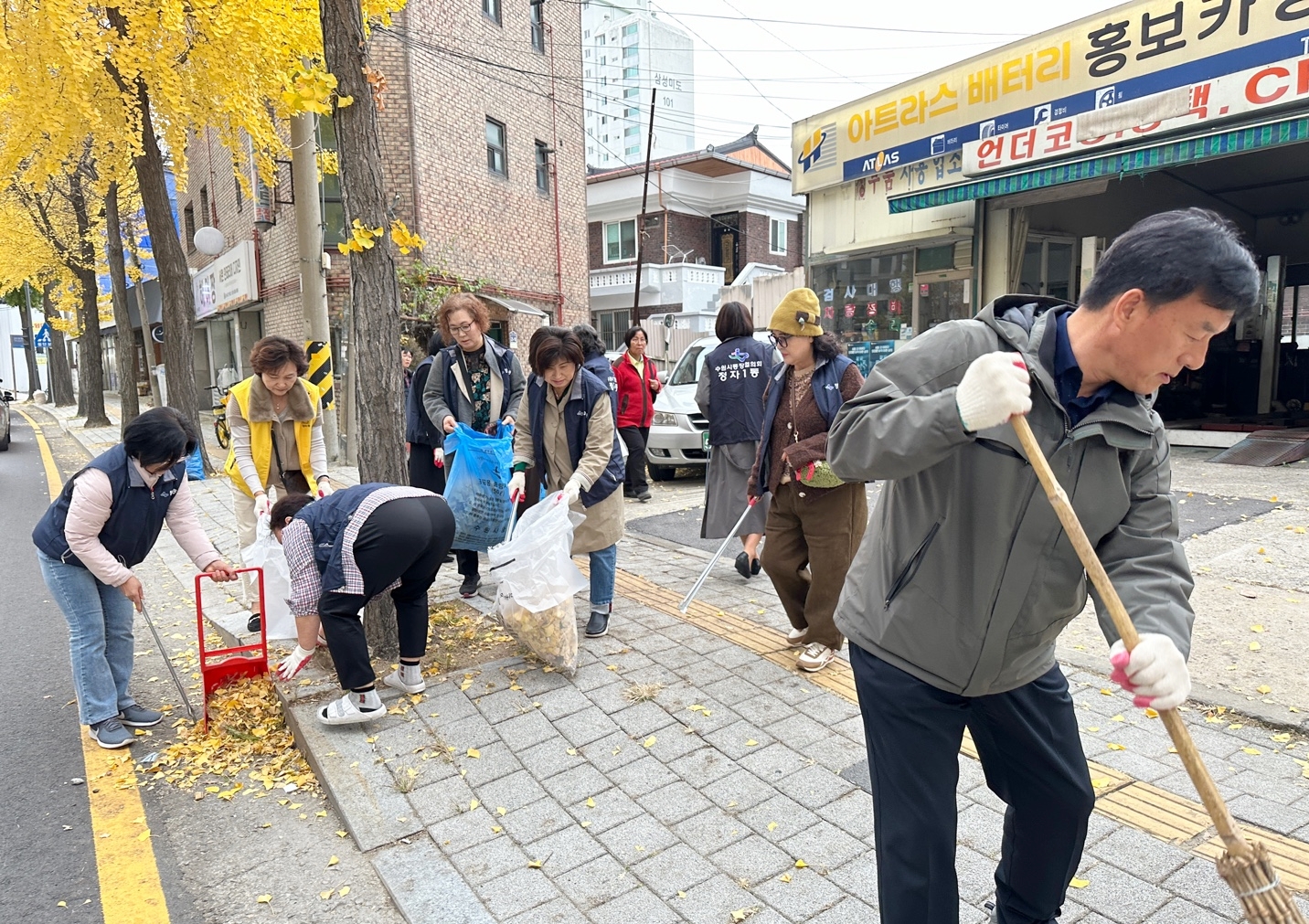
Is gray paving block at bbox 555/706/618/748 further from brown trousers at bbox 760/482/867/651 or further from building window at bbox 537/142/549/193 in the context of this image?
building window at bbox 537/142/549/193

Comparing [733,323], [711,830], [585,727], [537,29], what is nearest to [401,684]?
[585,727]

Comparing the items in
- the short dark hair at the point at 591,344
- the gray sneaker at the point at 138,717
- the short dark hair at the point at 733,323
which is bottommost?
the gray sneaker at the point at 138,717

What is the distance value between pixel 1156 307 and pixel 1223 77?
1006 cm

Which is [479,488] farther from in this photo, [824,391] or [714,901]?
[714,901]

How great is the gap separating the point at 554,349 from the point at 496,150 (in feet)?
47.2

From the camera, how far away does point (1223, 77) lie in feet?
29.4

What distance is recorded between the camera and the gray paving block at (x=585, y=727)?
3471 mm

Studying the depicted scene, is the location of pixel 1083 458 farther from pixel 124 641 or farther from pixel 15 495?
pixel 15 495

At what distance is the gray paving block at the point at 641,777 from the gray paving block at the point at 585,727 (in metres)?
0.27

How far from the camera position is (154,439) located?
11.1 feet

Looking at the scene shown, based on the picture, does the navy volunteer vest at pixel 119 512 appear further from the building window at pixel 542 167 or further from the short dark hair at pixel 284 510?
the building window at pixel 542 167

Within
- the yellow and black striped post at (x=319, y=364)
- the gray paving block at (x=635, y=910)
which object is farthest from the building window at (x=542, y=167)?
the gray paving block at (x=635, y=910)

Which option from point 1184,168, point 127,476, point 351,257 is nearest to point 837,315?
point 1184,168

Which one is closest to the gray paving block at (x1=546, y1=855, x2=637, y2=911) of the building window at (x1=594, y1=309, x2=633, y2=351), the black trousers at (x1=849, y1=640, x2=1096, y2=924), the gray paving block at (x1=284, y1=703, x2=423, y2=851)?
the gray paving block at (x1=284, y1=703, x2=423, y2=851)
